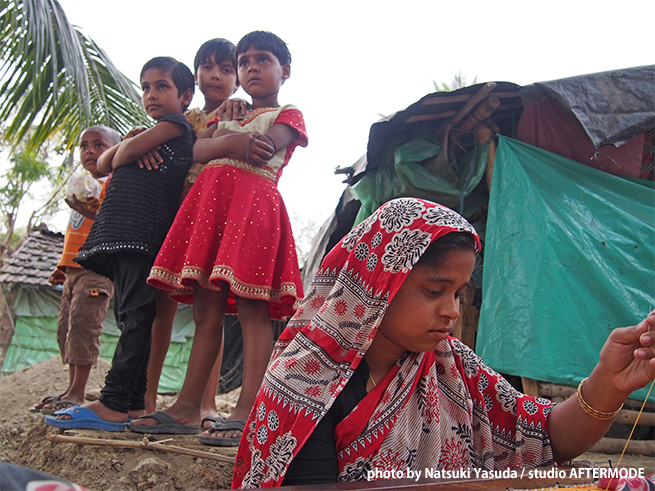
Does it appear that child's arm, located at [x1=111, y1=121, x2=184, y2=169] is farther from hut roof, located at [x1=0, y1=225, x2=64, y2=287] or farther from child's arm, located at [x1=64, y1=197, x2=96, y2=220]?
hut roof, located at [x1=0, y1=225, x2=64, y2=287]

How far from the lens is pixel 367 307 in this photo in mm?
1382

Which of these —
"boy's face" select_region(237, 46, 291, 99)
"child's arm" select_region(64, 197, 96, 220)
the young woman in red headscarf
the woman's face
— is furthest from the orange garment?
the woman's face

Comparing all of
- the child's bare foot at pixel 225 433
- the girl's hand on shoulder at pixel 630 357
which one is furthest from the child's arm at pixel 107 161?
the girl's hand on shoulder at pixel 630 357

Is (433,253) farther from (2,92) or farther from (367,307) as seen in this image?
(2,92)

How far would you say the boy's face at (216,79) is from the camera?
119 inches

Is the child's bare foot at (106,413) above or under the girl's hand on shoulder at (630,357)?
under

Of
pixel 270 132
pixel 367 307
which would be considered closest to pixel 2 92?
pixel 270 132

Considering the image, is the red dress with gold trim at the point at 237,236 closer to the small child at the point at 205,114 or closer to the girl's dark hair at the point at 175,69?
the small child at the point at 205,114

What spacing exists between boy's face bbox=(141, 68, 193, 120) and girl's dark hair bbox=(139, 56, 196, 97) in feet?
0.06

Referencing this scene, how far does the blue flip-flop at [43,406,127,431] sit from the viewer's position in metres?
2.29

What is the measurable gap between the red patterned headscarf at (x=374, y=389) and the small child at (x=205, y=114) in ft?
5.00

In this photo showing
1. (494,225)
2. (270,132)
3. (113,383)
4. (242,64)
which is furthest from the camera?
(494,225)

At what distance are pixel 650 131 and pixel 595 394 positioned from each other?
3154 mm

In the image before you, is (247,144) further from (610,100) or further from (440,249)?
(610,100)
